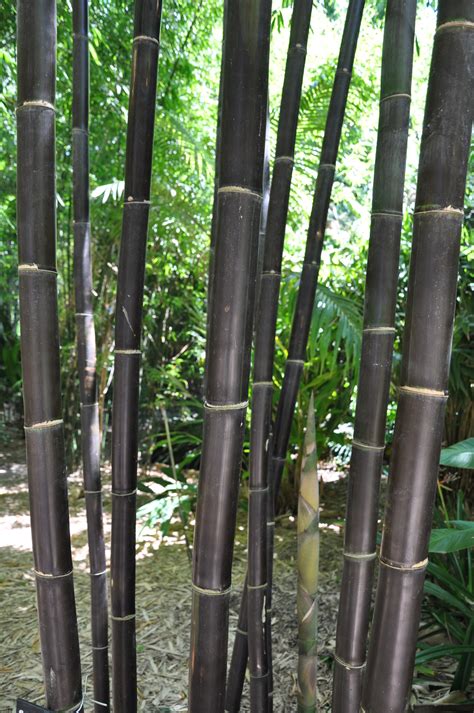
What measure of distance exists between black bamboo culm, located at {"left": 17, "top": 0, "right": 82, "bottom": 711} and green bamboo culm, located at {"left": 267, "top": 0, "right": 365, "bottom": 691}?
1.40 feet

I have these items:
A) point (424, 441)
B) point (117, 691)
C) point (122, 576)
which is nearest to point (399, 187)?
point (424, 441)

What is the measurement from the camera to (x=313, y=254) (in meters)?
1.12

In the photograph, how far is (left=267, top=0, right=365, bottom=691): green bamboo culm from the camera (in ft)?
3.57

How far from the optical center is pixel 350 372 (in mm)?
2742

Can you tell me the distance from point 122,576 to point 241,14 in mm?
868

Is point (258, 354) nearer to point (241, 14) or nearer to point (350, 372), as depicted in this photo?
point (241, 14)

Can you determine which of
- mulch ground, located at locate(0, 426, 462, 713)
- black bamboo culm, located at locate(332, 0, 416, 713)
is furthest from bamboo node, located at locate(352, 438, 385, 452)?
mulch ground, located at locate(0, 426, 462, 713)

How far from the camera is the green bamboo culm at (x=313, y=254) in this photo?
109 cm

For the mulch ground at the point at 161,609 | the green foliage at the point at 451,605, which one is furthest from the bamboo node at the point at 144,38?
the mulch ground at the point at 161,609

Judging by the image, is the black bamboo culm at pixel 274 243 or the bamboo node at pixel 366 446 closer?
the bamboo node at pixel 366 446

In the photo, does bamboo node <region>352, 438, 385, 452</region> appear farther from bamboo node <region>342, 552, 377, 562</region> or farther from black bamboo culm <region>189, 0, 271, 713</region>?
black bamboo culm <region>189, 0, 271, 713</region>

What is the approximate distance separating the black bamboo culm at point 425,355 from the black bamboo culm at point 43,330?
0.40 metres

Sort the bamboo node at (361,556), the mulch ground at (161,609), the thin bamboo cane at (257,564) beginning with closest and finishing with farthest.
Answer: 1. the bamboo node at (361,556)
2. the thin bamboo cane at (257,564)
3. the mulch ground at (161,609)

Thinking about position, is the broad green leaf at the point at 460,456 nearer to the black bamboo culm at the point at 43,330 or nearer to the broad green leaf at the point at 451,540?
the broad green leaf at the point at 451,540
